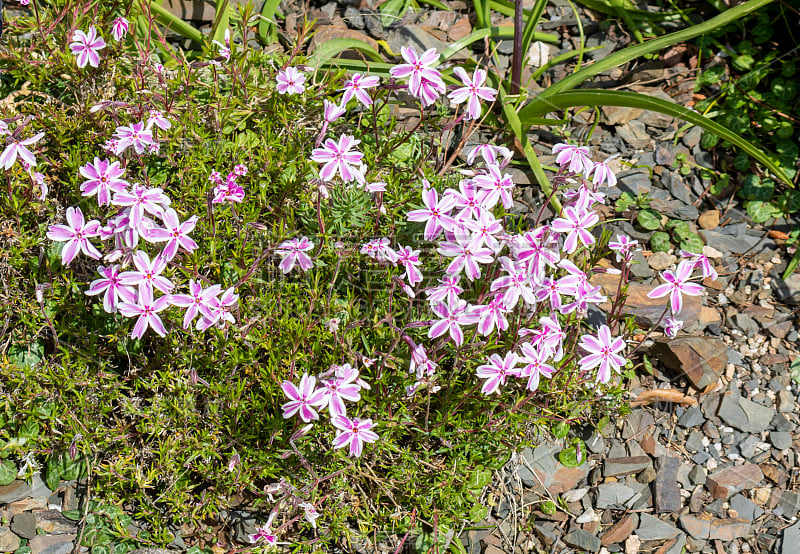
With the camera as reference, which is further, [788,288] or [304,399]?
[788,288]

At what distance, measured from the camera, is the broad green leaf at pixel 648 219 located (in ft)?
11.7

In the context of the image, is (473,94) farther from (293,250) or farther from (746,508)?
(746,508)

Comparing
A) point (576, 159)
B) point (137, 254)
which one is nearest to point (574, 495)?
point (576, 159)

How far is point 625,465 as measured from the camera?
302 centimetres

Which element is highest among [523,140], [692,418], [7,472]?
[523,140]

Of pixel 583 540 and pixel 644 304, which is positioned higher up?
pixel 644 304

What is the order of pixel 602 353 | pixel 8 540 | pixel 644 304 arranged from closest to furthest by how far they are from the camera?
1. pixel 602 353
2. pixel 8 540
3. pixel 644 304

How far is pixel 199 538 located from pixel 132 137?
60.1 inches

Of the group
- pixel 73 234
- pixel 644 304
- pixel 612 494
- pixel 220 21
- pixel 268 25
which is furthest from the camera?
pixel 268 25

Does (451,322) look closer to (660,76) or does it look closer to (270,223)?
(270,223)

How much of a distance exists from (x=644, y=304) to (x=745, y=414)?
0.64 meters

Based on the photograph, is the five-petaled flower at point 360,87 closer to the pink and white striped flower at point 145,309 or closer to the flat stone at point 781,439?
the pink and white striped flower at point 145,309

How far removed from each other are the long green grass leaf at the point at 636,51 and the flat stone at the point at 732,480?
1837 mm

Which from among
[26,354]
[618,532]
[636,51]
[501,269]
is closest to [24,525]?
[26,354]
